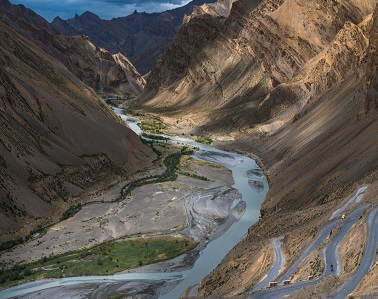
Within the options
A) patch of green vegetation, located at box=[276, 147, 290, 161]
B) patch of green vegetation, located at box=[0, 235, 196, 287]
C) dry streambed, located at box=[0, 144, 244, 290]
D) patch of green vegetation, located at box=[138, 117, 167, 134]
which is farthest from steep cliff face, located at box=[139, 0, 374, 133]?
patch of green vegetation, located at box=[0, 235, 196, 287]

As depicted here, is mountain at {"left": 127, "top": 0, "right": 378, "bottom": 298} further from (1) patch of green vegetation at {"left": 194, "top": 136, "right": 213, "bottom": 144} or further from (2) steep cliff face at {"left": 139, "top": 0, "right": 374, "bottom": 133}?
(1) patch of green vegetation at {"left": 194, "top": 136, "right": 213, "bottom": 144}

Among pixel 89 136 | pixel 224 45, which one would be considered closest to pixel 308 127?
pixel 89 136

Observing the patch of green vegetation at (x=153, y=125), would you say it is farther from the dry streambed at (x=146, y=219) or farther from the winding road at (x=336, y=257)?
the winding road at (x=336, y=257)

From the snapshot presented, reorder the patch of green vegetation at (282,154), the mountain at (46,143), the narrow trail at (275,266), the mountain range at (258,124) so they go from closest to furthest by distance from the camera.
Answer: the narrow trail at (275,266), the mountain range at (258,124), the mountain at (46,143), the patch of green vegetation at (282,154)

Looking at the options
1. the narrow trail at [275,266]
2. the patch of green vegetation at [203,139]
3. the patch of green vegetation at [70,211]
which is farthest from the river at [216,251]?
the patch of green vegetation at [203,139]

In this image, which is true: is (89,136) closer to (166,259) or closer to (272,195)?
(272,195)

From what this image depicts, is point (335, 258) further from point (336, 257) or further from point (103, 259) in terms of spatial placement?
point (103, 259)

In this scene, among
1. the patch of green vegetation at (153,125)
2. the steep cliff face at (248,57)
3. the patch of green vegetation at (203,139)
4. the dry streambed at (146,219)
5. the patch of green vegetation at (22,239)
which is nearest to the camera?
the patch of green vegetation at (22,239)
